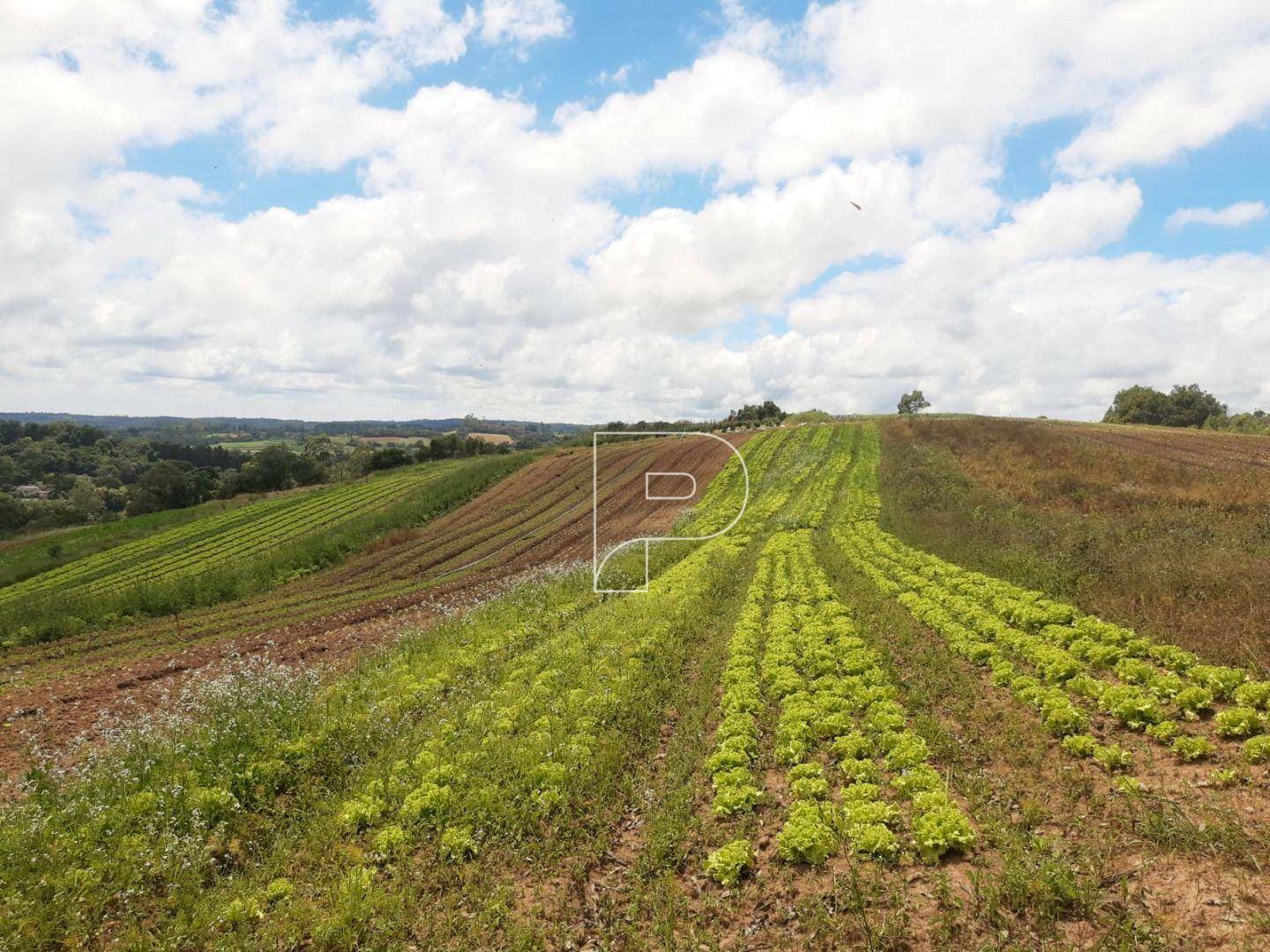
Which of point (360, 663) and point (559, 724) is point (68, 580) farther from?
point (559, 724)

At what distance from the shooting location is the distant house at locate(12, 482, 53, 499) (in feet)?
364

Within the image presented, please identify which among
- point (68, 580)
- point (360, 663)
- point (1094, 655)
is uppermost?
point (1094, 655)

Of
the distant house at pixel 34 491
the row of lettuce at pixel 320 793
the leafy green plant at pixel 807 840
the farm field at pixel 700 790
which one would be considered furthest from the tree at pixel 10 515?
the leafy green plant at pixel 807 840

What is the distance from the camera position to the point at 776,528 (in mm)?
31172

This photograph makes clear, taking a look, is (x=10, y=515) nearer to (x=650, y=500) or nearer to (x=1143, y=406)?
(x=650, y=500)

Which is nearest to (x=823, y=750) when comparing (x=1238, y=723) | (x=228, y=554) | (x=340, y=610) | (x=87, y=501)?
(x=1238, y=723)

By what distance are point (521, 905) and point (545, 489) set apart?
141ft

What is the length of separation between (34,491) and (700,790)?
522 feet

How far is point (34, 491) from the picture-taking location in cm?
11950


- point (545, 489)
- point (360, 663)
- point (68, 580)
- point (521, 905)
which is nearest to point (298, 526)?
point (68, 580)

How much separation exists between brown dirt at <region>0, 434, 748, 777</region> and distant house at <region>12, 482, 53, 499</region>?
365 feet

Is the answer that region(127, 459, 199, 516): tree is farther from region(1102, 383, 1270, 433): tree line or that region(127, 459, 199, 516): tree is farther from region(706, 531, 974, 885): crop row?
region(1102, 383, 1270, 433): tree line

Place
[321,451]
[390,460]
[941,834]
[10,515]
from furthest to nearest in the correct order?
[321,451] → [390,460] → [10,515] → [941,834]

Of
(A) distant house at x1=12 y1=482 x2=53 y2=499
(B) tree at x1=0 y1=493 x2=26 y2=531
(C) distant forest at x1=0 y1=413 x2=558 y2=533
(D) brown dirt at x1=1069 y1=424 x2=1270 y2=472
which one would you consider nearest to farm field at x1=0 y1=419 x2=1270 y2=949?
(D) brown dirt at x1=1069 y1=424 x2=1270 y2=472
